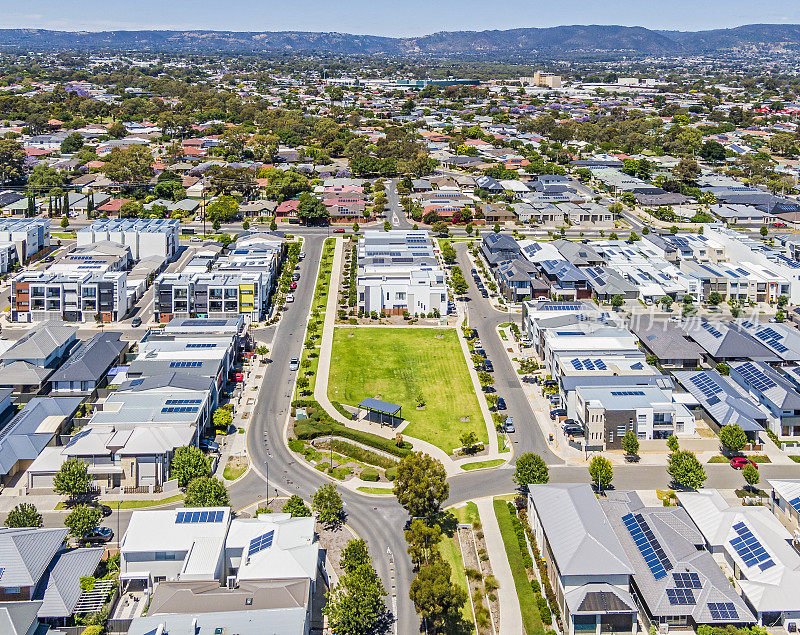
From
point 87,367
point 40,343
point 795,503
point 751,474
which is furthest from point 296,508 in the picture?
point 40,343

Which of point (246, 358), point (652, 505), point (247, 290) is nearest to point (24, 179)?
point (247, 290)

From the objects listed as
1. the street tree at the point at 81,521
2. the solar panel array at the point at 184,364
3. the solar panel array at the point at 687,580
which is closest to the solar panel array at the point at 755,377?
the solar panel array at the point at 687,580

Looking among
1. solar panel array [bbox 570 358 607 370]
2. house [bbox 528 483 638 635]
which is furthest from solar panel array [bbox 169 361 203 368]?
solar panel array [bbox 570 358 607 370]

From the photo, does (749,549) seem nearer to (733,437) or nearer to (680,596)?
(680,596)

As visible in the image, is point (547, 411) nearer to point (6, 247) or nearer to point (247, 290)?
point (247, 290)

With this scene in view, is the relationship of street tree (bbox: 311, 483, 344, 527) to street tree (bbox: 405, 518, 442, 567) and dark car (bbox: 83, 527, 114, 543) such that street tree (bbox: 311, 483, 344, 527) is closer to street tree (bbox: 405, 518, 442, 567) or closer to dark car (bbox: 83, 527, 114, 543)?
street tree (bbox: 405, 518, 442, 567)
